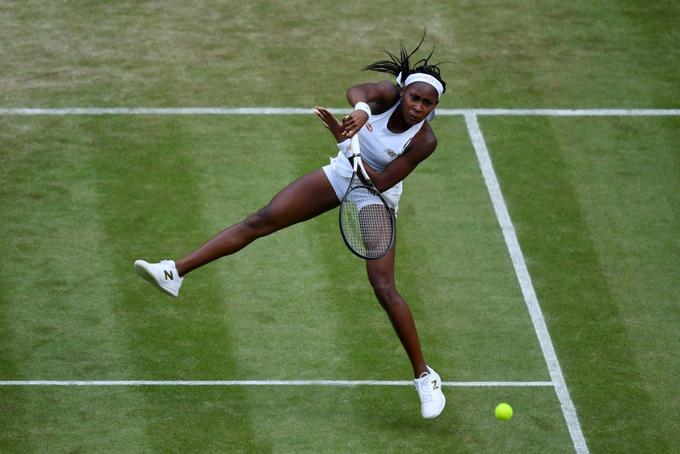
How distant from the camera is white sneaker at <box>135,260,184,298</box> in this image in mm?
10500

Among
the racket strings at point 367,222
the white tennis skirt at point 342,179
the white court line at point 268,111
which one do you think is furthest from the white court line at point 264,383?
the white court line at point 268,111

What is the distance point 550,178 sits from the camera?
14250 mm

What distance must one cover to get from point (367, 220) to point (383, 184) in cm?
31

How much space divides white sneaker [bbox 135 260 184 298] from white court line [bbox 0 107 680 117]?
4.98 m

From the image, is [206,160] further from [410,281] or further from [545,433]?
[545,433]

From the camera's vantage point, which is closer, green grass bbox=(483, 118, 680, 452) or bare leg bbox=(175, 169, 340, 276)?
bare leg bbox=(175, 169, 340, 276)

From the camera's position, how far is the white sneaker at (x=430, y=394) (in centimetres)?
1026

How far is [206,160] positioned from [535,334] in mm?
4339

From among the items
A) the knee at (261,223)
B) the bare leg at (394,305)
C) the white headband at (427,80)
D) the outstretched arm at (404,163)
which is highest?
the white headband at (427,80)

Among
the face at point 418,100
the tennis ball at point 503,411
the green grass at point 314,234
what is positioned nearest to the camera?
the face at point 418,100

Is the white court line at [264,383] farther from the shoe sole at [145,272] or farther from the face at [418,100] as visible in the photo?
the face at [418,100]

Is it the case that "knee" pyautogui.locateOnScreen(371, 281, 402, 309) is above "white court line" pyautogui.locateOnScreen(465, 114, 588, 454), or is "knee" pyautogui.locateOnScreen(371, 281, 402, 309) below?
above

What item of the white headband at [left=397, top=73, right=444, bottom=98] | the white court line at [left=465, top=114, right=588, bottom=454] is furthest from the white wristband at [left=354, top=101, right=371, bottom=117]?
the white court line at [left=465, top=114, right=588, bottom=454]

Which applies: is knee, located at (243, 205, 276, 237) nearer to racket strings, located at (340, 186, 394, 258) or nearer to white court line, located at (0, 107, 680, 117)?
racket strings, located at (340, 186, 394, 258)
